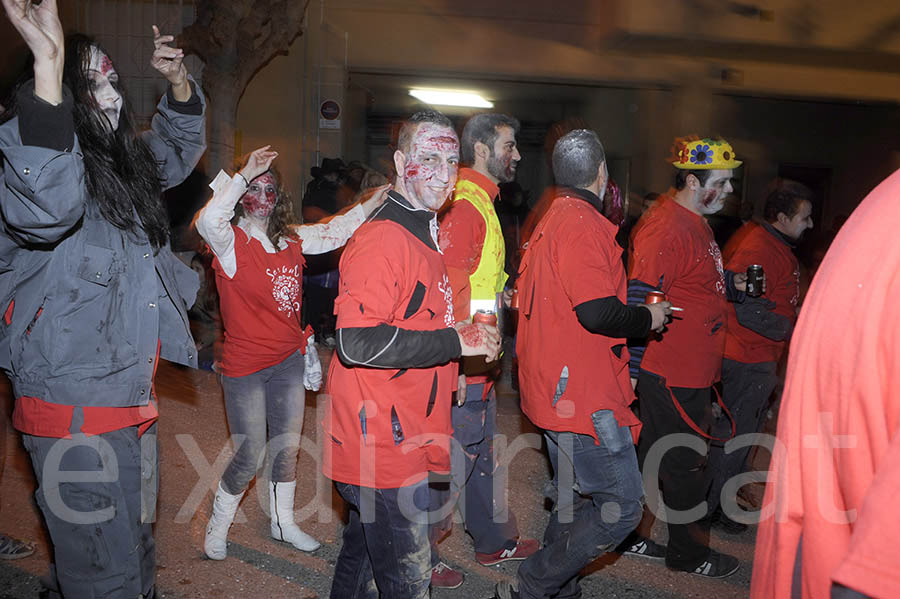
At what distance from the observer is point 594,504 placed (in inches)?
132

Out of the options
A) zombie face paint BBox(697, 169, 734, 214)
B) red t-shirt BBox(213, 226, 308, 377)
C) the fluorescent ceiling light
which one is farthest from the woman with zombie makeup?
the fluorescent ceiling light

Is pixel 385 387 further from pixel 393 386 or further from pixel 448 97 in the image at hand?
pixel 448 97

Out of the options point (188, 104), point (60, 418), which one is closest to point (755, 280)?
point (188, 104)

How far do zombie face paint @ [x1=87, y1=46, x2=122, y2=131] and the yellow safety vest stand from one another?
194 centimetres

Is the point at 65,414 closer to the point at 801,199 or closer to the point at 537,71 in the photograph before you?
the point at 801,199

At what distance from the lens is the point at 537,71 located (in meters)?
12.5

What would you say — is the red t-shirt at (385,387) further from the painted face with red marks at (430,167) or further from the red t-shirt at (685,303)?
the red t-shirt at (685,303)

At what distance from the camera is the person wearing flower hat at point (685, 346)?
4.25 meters

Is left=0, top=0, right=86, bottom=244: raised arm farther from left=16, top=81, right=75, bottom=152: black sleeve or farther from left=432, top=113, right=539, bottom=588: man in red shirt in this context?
left=432, top=113, right=539, bottom=588: man in red shirt

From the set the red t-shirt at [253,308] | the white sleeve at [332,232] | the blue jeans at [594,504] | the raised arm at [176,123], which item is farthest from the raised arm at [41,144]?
the blue jeans at [594,504]

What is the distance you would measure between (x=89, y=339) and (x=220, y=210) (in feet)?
4.39

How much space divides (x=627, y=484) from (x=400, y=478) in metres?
1.14

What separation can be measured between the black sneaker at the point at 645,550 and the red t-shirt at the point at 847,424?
137 inches

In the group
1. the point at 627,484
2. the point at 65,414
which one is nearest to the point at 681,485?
the point at 627,484
